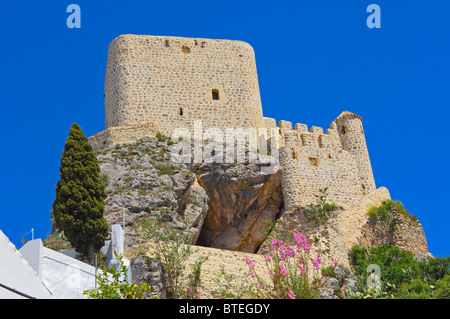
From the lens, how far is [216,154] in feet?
131

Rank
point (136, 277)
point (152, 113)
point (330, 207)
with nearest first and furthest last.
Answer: point (136, 277) < point (330, 207) < point (152, 113)

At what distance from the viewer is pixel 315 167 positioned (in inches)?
1622

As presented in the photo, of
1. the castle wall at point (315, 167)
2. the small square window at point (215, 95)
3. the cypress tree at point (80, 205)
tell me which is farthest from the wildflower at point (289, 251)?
the small square window at point (215, 95)

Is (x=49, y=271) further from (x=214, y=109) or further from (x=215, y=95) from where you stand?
(x=215, y=95)

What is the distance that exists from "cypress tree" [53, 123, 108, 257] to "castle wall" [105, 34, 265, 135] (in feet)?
38.8

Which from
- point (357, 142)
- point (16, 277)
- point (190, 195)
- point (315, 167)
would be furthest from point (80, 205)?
point (357, 142)

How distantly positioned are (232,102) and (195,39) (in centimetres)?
524

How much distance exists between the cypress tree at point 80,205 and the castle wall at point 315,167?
44.2ft

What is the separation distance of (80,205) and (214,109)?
628 inches

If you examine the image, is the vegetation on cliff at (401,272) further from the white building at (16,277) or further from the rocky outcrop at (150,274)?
the white building at (16,277)

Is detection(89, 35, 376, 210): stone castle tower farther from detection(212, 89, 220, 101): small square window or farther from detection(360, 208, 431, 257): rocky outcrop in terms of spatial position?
detection(360, 208, 431, 257): rocky outcrop

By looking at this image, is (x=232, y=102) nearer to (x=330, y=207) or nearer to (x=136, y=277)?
(x=330, y=207)

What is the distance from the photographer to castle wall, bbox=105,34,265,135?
42.0 meters
